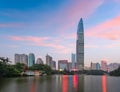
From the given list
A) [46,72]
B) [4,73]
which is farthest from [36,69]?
[4,73]

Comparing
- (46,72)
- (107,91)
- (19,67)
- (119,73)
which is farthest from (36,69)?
(107,91)

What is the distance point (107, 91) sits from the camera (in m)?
41.9

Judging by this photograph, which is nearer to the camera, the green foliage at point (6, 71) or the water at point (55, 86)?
the water at point (55, 86)

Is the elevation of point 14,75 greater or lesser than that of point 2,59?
lesser

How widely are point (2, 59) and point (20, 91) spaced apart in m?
92.4

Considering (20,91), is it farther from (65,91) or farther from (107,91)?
(107,91)

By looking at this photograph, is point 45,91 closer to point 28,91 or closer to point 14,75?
point 28,91

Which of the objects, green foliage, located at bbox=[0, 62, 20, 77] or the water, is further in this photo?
green foliage, located at bbox=[0, 62, 20, 77]

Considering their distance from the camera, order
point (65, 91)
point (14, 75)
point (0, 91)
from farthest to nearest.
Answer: point (14, 75), point (65, 91), point (0, 91)

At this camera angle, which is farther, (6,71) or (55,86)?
(6,71)

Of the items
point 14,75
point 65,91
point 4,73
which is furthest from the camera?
point 14,75

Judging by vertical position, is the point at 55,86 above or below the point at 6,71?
below

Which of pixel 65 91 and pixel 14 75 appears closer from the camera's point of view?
pixel 65 91

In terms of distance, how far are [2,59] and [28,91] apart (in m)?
92.5
